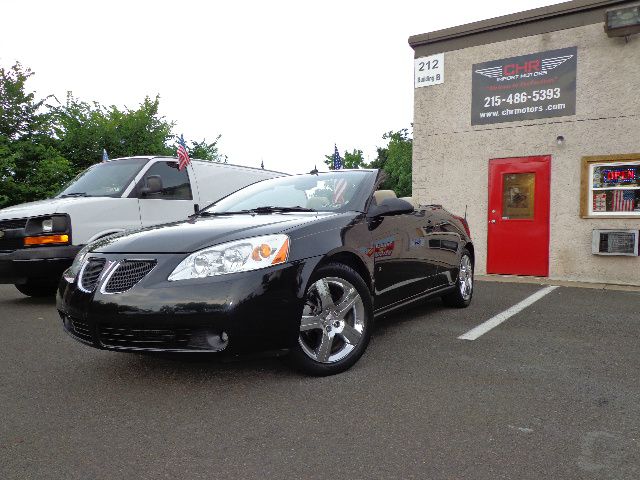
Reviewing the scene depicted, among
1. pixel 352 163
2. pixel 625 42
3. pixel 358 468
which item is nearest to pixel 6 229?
pixel 358 468

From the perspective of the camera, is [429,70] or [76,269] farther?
[429,70]

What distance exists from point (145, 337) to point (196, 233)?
0.70 metres

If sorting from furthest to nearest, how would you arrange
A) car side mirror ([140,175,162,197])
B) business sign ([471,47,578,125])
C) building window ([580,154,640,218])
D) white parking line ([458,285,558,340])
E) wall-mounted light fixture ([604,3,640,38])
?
1. business sign ([471,47,578,125])
2. building window ([580,154,640,218])
3. wall-mounted light fixture ([604,3,640,38])
4. car side mirror ([140,175,162,197])
5. white parking line ([458,285,558,340])


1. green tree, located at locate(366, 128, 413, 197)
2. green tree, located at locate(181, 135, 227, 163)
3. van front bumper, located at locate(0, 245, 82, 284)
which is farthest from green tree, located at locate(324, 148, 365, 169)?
van front bumper, located at locate(0, 245, 82, 284)

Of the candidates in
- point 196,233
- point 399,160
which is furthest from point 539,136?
point 399,160

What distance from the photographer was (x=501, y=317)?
18.1 feet

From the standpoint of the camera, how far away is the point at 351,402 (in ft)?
9.91

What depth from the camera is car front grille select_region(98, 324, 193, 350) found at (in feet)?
9.84

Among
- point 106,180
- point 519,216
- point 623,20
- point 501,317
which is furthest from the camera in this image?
point 519,216

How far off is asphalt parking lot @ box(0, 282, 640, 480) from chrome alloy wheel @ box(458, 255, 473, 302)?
1360 mm

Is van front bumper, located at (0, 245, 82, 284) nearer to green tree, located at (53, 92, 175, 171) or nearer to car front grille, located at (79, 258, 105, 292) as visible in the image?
car front grille, located at (79, 258, 105, 292)

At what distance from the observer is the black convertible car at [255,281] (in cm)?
299

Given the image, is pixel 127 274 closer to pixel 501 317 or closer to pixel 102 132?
pixel 501 317

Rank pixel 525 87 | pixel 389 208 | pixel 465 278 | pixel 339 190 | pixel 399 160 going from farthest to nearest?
1. pixel 399 160
2. pixel 525 87
3. pixel 465 278
4. pixel 339 190
5. pixel 389 208
